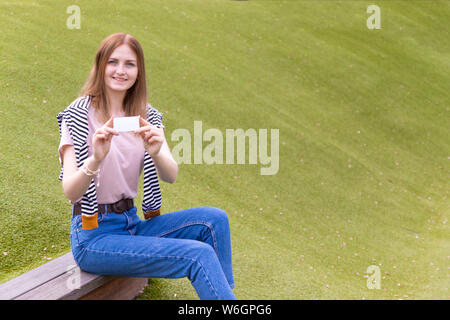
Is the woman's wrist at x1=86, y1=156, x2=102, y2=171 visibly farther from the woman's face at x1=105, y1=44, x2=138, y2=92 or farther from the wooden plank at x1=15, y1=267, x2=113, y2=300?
the wooden plank at x1=15, y1=267, x2=113, y2=300

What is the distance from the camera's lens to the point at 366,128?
8258 mm

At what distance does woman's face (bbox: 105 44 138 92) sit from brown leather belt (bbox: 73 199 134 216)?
621 mm

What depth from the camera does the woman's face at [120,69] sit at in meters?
2.66

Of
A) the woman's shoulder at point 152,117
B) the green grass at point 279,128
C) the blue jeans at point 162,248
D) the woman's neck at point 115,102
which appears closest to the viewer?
the blue jeans at point 162,248

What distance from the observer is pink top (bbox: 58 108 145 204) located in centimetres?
256

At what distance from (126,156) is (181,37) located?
6.37 meters

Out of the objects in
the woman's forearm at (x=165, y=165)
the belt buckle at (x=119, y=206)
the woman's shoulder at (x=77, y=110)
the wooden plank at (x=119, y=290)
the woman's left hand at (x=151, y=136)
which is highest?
the woman's shoulder at (x=77, y=110)

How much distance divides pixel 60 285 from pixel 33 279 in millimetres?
192

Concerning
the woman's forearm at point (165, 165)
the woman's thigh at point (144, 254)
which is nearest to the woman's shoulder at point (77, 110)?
the woman's forearm at point (165, 165)

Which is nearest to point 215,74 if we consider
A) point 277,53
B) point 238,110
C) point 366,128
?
point 238,110

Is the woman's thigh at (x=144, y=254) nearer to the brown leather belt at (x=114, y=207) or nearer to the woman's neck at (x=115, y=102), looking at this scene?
the brown leather belt at (x=114, y=207)

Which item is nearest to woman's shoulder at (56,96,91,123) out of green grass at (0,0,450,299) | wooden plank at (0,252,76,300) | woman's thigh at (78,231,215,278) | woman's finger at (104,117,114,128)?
woman's finger at (104,117,114,128)

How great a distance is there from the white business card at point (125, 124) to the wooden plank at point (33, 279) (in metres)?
0.94

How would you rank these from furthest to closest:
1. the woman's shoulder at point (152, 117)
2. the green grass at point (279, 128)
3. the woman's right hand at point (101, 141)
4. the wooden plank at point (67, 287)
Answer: the green grass at point (279, 128)
the woman's shoulder at point (152, 117)
the wooden plank at point (67, 287)
the woman's right hand at point (101, 141)
